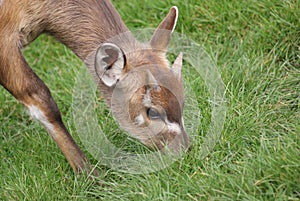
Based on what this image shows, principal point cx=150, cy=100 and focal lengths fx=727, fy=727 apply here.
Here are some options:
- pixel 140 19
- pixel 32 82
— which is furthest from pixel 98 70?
pixel 140 19

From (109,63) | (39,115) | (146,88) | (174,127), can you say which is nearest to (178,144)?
(174,127)

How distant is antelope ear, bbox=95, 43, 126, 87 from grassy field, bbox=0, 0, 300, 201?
0.79 meters

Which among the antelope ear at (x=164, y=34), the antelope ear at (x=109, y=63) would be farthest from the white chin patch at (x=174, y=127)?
the antelope ear at (x=164, y=34)

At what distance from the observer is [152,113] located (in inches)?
227

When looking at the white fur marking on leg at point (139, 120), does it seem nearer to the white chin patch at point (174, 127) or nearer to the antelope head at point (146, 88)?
the antelope head at point (146, 88)

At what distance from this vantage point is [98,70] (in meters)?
5.95

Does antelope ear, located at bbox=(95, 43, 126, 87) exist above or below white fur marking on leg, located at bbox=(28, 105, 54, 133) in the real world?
above

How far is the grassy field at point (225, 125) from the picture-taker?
5.26m

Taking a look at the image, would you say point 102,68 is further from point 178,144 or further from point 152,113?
point 178,144

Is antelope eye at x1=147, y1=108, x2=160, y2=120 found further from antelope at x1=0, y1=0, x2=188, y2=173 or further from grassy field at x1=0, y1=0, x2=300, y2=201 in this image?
grassy field at x1=0, y1=0, x2=300, y2=201

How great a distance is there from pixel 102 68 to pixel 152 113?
56 cm

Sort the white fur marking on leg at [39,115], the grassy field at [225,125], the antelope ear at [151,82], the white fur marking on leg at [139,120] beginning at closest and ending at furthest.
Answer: the grassy field at [225,125] → the antelope ear at [151,82] → the white fur marking on leg at [139,120] → the white fur marking on leg at [39,115]

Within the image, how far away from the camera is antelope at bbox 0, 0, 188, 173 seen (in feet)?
19.0

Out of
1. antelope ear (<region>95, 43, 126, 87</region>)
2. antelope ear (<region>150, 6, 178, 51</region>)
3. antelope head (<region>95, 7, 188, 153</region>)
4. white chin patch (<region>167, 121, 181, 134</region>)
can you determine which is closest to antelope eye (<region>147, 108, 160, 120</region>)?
antelope head (<region>95, 7, 188, 153</region>)
